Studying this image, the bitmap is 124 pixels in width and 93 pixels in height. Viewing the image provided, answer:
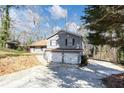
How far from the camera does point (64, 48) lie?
437 inches

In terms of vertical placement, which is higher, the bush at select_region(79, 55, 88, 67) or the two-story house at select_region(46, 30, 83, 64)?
the two-story house at select_region(46, 30, 83, 64)

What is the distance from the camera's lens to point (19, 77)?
21.9ft

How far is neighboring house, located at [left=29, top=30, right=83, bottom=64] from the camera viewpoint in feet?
35.5

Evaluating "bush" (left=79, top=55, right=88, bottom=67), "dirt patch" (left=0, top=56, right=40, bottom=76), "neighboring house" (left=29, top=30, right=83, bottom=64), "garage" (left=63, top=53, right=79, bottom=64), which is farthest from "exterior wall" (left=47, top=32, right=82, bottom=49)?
"dirt patch" (left=0, top=56, right=40, bottom=76)

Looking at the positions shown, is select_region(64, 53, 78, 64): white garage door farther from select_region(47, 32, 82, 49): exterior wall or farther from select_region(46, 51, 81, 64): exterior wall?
select_region(47, 32, 82, 49): exterior wall

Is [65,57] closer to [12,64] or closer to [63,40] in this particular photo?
[63,40]

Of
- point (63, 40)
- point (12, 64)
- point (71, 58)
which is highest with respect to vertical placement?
point (63, 40)

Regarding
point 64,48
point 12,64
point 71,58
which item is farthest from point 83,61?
point 12,64

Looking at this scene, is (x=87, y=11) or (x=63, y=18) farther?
(x=63, y=18)

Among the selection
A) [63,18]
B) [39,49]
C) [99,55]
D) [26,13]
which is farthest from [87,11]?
[39,49]

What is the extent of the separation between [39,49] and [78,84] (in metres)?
6.53

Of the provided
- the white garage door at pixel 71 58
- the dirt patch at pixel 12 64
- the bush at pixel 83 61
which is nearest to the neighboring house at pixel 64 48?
the white garage door at pixel 71 58

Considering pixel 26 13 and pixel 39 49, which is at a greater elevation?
pixel 26 13
